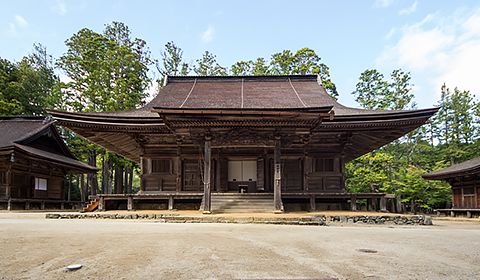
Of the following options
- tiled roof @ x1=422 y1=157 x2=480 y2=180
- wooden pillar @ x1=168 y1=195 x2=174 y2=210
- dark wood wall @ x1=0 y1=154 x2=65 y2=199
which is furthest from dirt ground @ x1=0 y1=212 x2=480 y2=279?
dark wood wall @ x1=0 y1=154 x2=65 y2=199

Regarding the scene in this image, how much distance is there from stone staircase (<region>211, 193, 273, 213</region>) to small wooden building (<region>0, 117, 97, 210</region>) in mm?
12881

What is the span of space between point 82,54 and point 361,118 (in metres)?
25.0

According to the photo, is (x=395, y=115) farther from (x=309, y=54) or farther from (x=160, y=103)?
(x=309, y=54)

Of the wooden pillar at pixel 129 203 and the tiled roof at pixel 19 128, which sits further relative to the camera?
the tiled roof at pixel 19 128

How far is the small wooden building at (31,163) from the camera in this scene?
1856cm

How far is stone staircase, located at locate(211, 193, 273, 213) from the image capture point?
1238 cm

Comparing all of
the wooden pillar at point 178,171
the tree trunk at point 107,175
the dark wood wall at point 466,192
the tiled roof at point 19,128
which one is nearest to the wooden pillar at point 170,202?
the wooden pillar at point 178,171

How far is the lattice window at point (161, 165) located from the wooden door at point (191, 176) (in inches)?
33.9

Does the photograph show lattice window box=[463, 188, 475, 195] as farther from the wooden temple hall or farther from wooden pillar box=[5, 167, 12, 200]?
wooden pillar box=[5, 167, 12, 200]

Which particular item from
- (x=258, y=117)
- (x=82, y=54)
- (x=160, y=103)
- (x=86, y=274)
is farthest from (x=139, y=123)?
(x=82, y=54)

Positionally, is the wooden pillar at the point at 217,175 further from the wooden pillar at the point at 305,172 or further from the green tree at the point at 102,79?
the green tree at the point at 102,79

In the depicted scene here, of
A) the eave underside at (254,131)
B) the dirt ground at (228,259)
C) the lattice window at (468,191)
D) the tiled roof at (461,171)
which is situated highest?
the eave underside at (254,131)

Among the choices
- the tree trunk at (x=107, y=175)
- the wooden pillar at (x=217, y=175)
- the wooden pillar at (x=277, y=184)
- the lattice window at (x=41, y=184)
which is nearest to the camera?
the wooden pillar at (x=277, y=184)

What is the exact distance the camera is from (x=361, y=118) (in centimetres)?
1346
